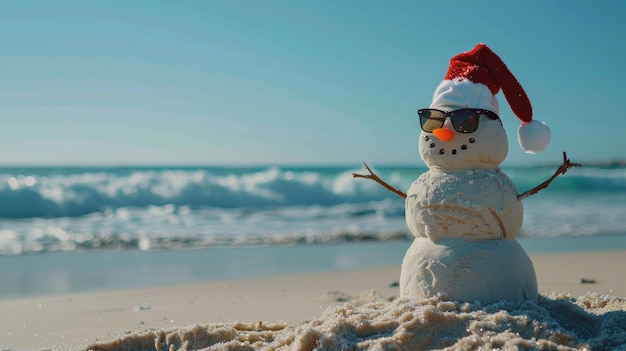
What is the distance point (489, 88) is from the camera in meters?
4.19

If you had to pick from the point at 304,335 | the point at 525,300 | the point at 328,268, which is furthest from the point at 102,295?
the point at 525,300

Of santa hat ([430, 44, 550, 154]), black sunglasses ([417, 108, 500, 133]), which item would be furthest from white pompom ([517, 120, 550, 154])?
black sunglasses ([417, 108, 500, 133])

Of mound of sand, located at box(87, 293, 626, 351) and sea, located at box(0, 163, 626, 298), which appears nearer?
mound of sand, located at box(87, 293, 626, 351)

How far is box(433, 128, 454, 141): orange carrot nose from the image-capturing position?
13.1 ft

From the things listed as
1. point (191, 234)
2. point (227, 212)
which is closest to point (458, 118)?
point (191, 234)

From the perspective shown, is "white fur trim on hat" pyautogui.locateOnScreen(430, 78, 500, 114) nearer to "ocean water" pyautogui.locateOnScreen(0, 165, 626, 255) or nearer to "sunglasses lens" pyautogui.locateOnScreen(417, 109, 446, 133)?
"sunglasses lens" pyautogui.locateOnScreen(417, 109, 446, 133)

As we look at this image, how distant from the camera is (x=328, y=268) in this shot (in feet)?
28.1

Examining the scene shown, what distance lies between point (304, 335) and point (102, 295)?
408 centimetres

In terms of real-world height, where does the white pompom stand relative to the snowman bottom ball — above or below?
above

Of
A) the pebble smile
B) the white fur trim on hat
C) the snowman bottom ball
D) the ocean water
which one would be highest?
the white fur trim on hat

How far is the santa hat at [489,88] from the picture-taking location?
4.11 m

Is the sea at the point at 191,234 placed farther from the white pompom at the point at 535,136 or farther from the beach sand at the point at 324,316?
the white pompom at the point at 535,136

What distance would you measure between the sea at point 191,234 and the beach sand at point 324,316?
907mm

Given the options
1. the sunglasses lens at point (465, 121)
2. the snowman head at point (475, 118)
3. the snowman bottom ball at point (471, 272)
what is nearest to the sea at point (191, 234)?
the snowman bottom ball at point (471, 272)
